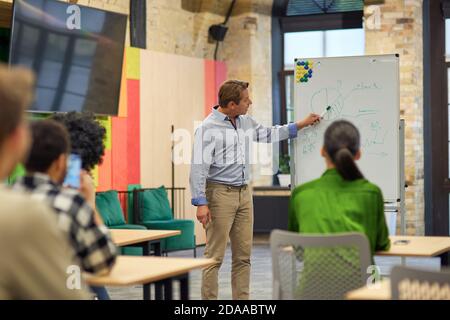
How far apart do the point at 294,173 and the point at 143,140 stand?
163 inches

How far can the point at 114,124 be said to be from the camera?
33.5 ft

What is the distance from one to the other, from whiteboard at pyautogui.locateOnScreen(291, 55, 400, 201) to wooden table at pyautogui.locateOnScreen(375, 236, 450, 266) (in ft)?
6.00

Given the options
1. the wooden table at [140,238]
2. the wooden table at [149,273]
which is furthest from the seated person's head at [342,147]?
the wooden table at [140,238]

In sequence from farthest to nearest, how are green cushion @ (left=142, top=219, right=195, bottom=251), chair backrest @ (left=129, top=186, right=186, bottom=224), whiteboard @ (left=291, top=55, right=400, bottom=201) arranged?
chair backrest @ (left=129, top=186, right=186, bottom=224) < green cushion @ (left=142, top=219, right=195, bottom=251) < whiteboard @ (left=291, top=55, right=400, bottom=201)

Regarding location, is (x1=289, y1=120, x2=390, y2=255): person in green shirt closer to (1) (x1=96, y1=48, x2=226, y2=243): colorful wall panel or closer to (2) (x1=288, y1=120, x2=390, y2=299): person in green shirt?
(2) (x1=288, y1=120, x2=390, y2=299): person in green shirt

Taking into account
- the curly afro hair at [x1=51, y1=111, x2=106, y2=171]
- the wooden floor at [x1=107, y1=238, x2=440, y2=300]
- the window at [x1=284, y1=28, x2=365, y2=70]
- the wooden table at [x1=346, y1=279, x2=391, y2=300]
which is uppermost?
the window at [x1=284, y1=28, x2=365, y2=70]

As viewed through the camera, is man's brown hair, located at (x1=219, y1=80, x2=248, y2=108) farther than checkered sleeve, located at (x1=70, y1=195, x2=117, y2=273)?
Yes

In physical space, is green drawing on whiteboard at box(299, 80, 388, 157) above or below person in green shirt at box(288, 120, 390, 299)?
above

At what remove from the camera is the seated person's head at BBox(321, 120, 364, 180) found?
12.7 feet

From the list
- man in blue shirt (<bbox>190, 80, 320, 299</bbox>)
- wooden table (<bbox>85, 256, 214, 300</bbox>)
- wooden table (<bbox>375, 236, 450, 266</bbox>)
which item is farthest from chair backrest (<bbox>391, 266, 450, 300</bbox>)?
man in blue shirt (<bbox>190, 80, 320, 299</bbox>)

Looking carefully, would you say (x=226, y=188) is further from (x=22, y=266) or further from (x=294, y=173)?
(x=22, y=266)

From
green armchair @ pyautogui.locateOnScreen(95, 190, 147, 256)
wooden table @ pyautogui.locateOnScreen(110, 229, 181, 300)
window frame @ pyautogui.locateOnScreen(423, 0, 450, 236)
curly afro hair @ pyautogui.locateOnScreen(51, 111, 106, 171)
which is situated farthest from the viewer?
window frame @ pyautogui.locateOnScreen(423, 0, 450, 236)
